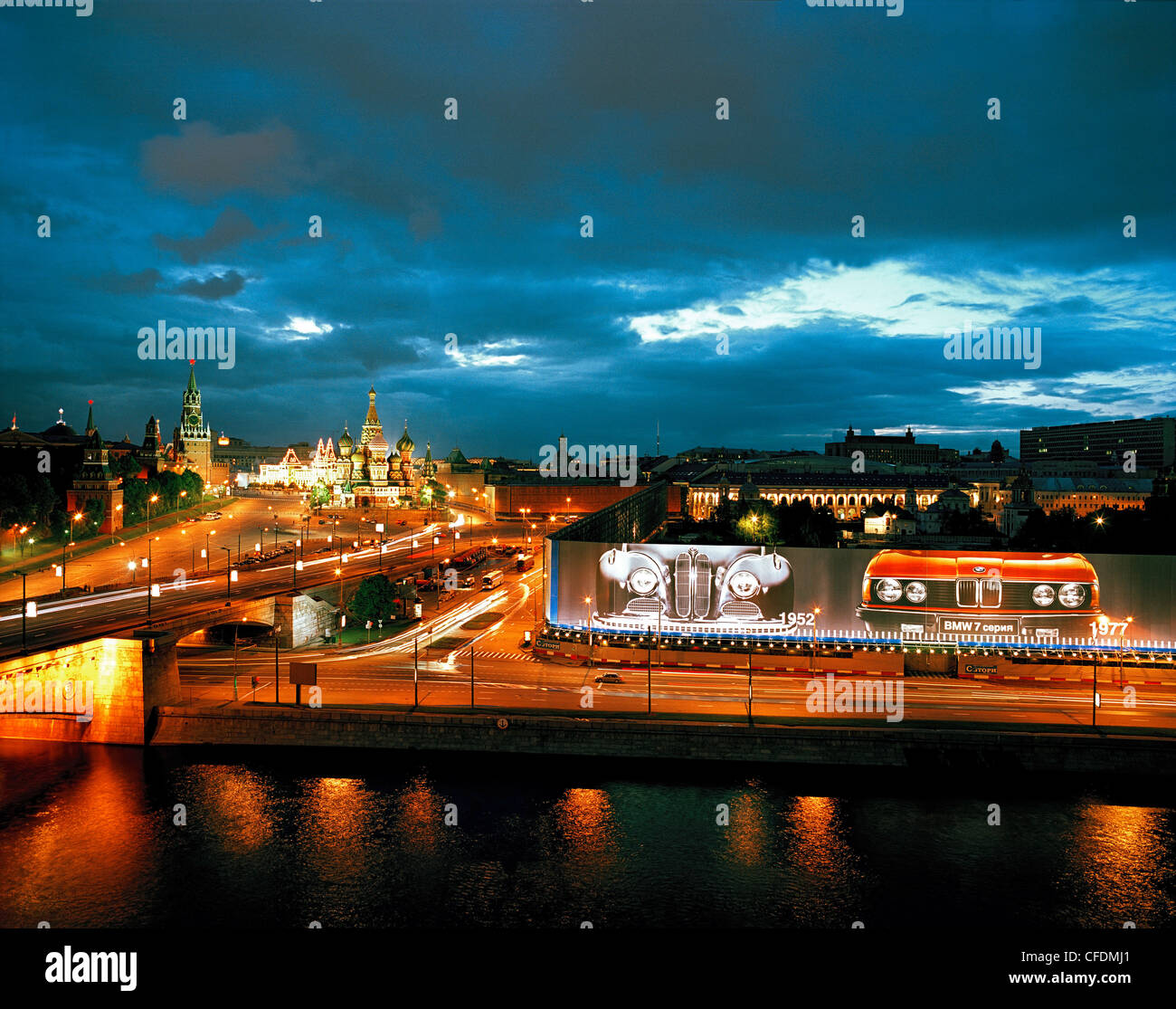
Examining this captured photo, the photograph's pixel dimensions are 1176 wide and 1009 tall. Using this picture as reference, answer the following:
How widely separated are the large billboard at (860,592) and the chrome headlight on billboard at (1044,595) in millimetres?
37

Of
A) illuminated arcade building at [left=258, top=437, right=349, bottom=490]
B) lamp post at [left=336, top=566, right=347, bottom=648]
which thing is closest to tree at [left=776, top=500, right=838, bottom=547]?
lamp post at [left=336, top=566, right=347, bottom=648]

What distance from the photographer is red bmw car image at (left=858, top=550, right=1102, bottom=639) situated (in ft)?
110

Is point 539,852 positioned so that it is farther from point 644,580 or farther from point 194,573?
point 194,573

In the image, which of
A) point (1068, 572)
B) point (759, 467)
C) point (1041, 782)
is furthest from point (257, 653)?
point (759, 467)

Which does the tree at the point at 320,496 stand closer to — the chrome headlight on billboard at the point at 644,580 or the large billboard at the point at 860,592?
the large billboard at the point at 860,592

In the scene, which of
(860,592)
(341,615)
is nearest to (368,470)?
(341,615)

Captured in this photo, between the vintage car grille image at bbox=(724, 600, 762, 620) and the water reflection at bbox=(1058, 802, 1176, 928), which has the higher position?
the vintage car grille image at bbox=(724, 600, 762, 620)

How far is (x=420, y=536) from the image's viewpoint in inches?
3292

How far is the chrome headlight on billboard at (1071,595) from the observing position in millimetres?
33469

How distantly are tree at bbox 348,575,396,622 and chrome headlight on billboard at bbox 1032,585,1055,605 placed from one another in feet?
97.9

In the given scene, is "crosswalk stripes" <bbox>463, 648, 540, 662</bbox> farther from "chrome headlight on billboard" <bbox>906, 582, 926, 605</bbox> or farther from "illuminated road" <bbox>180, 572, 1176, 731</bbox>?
"chrome headlight on billboard" <bbox>906, 582, 926, 605</bbox>

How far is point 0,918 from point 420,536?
213 feet
